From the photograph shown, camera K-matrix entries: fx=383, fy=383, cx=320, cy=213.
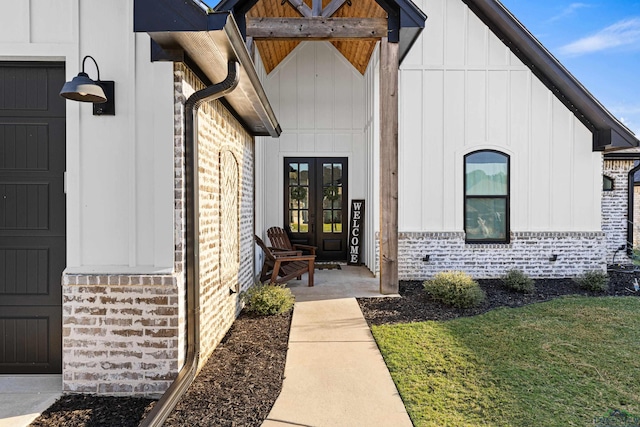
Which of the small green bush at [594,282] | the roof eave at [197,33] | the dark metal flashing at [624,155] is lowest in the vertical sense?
the small green bush at [594,282]

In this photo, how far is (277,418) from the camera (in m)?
2.83

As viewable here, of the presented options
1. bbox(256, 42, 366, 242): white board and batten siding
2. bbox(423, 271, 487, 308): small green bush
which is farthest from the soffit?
bbox(423, 271, 487, 308): small green bush

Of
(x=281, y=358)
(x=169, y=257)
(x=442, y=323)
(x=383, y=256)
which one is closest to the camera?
(x=169, y=257)

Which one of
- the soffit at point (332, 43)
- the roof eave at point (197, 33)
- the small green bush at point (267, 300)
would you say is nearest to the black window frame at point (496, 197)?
the soffit at point (332, 43)

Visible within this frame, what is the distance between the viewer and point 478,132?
7836 mm

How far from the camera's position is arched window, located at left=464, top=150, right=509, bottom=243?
7.90 meters

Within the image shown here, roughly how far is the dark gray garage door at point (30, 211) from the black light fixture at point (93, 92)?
54cm

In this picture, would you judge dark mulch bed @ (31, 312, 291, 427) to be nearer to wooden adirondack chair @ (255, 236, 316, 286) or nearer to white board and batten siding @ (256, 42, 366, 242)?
wooden adirondack chair @ (255, 236, 316, 286)

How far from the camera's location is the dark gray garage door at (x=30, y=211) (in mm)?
3436

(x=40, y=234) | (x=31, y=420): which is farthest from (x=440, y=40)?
(x=31, y=420)

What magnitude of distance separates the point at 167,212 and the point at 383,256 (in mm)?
3870

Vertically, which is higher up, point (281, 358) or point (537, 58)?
point (537, 58)

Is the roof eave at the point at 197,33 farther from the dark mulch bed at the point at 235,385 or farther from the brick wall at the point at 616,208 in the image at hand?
the brick wall at the point at 616,208

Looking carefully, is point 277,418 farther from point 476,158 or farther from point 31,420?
point 476,158
